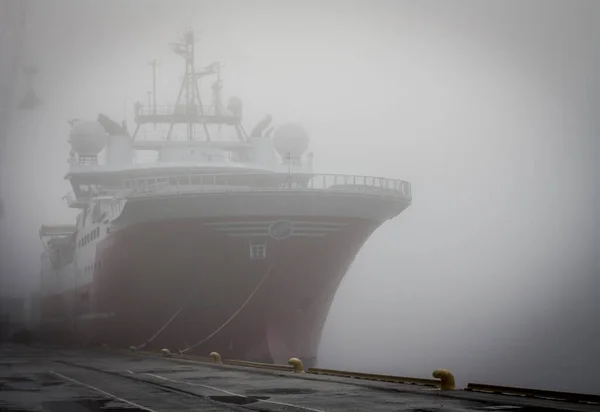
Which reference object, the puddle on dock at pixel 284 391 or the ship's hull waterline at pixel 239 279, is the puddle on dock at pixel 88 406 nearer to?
the puddle on dock at pixel 284 391

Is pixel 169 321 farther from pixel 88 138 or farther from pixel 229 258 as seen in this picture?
pixel 88 138

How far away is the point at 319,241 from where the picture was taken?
39781 millimetres

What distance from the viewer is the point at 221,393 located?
19250 mm

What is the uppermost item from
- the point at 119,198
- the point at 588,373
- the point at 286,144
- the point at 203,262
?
the point at 286,144

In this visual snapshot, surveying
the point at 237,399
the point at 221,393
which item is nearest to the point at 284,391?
the point at 221,393

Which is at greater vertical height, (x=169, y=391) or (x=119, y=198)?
(x=119, y=198)

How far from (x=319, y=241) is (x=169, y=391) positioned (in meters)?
20.3

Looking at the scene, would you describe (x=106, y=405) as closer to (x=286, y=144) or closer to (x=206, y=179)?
(x=206, y=179)

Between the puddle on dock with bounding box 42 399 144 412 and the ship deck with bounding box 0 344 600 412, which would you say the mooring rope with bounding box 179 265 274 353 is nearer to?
the ship deck with bounding box 0 344 600 412

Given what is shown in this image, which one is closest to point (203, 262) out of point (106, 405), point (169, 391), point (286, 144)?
point (286, 144)

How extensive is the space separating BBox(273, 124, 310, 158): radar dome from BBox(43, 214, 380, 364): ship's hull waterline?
33.4 ft

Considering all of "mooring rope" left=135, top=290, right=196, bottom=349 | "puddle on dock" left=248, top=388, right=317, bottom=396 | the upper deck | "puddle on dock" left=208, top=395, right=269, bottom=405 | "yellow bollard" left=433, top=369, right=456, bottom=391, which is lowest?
"puddle on dock" left=208, top=395, right=269, bottom=405

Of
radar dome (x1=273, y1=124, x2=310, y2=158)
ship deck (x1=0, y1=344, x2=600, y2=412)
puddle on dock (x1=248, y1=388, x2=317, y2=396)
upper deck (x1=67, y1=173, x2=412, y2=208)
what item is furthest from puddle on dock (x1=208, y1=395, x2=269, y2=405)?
radar dome (x1=273, y1=124, x2=310, y2=158)

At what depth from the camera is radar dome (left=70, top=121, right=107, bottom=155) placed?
5250cm
